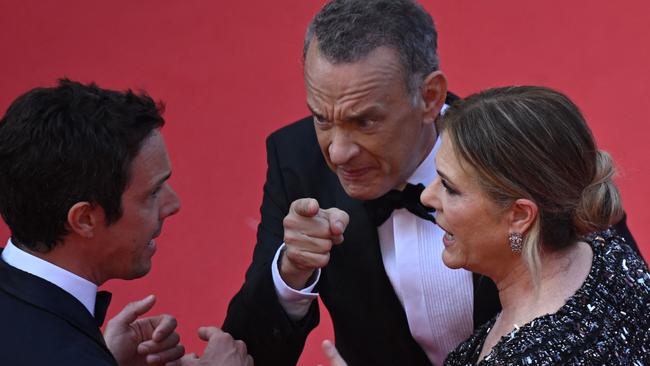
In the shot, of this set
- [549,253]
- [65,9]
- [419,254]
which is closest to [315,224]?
[419,254]

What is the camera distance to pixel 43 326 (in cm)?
190

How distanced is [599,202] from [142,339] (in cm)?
99

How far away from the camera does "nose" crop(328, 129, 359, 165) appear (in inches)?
93.7

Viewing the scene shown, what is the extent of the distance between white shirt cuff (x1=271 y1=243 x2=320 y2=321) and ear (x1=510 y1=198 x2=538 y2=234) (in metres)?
0.55

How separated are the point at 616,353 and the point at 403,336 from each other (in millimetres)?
668

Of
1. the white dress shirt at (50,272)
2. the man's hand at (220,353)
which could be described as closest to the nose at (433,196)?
the man's hand at (220,353)

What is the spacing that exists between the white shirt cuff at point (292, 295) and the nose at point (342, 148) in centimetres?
24

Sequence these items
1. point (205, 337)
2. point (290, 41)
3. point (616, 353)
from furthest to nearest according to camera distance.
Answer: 1. point (290, 41)
2. point (205, 337)
3. point (616, 353)

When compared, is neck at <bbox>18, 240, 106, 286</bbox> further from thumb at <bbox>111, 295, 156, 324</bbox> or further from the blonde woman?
the blonde woman

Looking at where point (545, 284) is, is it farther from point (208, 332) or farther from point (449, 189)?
point (208, 332)

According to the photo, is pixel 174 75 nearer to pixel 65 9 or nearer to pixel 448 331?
pixel 65 9

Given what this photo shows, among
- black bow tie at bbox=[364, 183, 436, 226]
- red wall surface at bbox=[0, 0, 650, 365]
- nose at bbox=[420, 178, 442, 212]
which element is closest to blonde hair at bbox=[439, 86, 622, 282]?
nose at bbox=[420, 178, 442, 212]

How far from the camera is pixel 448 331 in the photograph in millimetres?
2502

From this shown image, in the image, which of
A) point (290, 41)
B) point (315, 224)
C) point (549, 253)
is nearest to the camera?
point (549, 253)
